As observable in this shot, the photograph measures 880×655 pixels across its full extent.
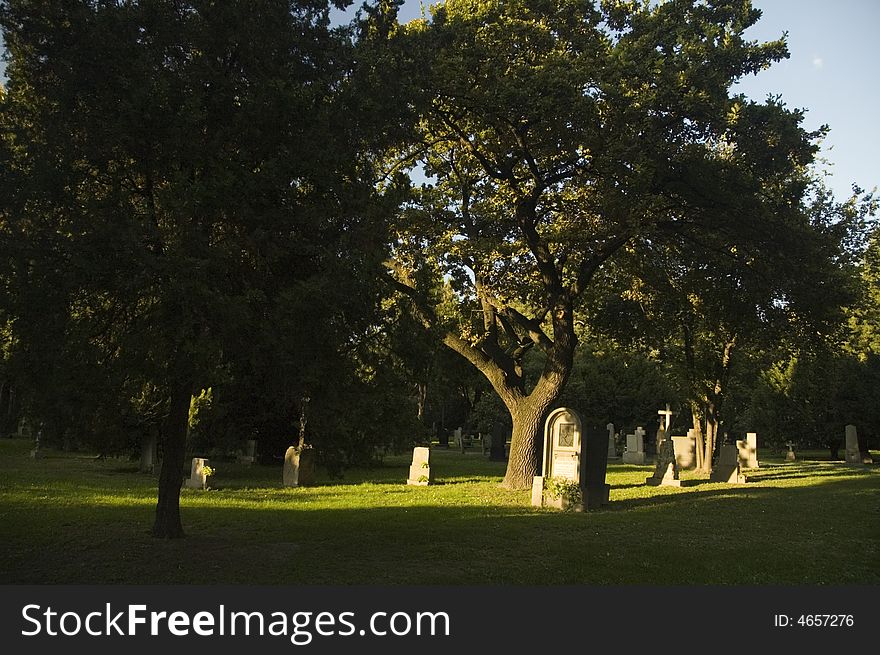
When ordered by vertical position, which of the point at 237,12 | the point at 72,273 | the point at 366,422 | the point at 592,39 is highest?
the point at 592,39

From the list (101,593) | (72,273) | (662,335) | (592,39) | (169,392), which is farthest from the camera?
(662,335)

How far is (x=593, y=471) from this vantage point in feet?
48.2

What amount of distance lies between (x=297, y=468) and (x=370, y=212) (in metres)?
11.0

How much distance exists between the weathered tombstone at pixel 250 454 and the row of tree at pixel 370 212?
0.61 m

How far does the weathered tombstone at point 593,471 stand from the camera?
14453mm

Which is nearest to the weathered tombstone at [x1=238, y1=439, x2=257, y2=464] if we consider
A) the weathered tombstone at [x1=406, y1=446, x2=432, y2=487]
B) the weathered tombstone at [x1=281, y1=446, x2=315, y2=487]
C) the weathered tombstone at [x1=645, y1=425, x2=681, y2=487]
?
the weathered tombstone at [x1=281, y1=446, x2=315, y2=487]

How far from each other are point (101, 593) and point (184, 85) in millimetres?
5729

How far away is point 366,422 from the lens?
21.0 meters

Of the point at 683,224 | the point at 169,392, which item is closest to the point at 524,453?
the point at 683,224

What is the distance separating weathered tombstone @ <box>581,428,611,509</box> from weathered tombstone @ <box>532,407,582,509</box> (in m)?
0.14

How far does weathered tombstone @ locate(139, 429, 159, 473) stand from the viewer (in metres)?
20.2

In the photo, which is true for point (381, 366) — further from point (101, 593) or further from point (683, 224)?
point (683, 224)

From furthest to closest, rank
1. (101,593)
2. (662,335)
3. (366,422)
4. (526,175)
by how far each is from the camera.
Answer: (662,335), (366,422), (526,175), (101,593)

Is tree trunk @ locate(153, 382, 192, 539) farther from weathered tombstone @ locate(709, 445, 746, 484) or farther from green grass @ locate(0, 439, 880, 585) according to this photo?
weathered tombstone @ locate(709, 445, 746, 484)
